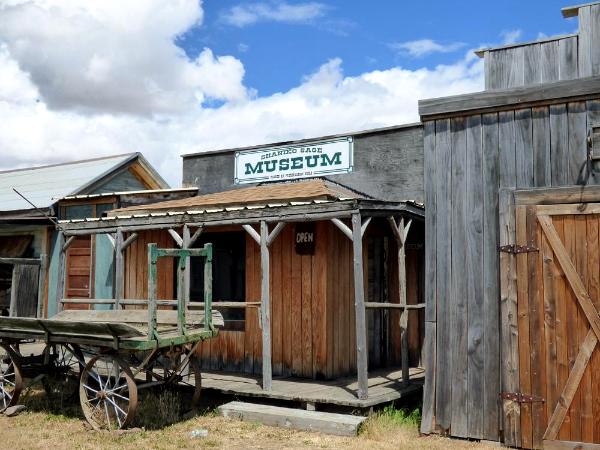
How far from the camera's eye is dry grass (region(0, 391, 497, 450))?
750 cm

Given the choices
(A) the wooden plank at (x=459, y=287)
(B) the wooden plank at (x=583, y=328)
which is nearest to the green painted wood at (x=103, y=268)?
(A) the wooden plank at (x=459, y=287)

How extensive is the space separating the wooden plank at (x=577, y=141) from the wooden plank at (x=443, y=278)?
1.32m

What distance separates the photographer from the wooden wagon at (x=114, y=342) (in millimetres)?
7930

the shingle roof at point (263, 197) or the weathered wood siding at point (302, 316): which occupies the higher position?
the shingle roof at point (263, 197)

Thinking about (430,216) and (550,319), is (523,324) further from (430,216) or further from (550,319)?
(430,216)

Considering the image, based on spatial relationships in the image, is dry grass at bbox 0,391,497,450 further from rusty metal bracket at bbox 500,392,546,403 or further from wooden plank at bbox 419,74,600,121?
wooden plank at bbox 419,74,600,121

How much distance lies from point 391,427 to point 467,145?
11.3ft

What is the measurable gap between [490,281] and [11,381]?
6.88 m

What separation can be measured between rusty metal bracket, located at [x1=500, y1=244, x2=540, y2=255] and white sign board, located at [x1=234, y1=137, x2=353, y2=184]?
7.90 metres

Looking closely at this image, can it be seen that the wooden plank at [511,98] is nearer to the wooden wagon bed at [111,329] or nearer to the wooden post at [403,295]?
the wooden post at [403,295]

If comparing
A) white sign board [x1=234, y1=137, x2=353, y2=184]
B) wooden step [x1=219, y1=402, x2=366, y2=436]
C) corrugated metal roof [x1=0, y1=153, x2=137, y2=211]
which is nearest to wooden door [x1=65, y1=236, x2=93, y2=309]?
corrugated metal roof [x1=0, y1=153, x2=137, y2=211]

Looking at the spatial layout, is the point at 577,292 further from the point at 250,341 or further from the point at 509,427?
the point at 250,341

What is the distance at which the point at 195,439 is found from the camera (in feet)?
25.7

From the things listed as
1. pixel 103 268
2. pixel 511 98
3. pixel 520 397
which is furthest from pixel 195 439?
pixel 103 268
